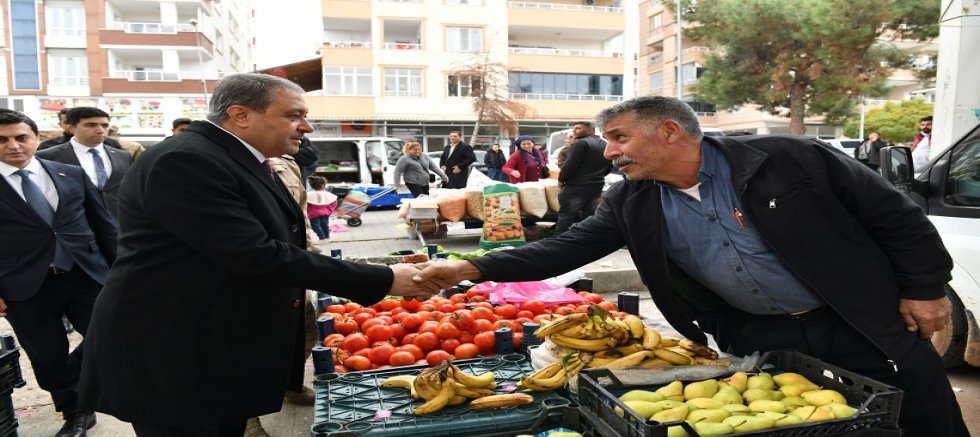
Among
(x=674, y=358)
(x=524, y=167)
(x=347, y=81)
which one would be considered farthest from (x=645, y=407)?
(x=347, y=81)

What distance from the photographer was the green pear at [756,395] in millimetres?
2256

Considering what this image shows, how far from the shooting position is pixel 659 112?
2723mm

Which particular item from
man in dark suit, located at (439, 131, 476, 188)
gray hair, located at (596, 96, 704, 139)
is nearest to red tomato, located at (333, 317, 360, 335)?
gray hair, located at (596, 96, 704, 139)

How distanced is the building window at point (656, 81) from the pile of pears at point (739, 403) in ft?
158

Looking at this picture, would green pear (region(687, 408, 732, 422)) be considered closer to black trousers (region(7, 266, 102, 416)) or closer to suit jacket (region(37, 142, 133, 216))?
black trousers (region(7, 266, 102, 416))

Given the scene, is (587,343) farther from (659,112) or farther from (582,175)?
(582,175)

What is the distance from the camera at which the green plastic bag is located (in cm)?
939

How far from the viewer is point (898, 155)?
4.08m

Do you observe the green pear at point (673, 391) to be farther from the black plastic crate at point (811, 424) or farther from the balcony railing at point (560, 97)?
the balcony railing at point (560, 97)

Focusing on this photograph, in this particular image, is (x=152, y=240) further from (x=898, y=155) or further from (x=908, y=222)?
(x=898, y=155)

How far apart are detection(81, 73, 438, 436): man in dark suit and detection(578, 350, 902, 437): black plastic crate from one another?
1152 millimetres

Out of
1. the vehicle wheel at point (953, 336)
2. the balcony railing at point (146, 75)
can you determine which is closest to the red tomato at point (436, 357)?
the vehicle wheel at point (953, 336)

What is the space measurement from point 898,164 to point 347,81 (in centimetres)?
3644

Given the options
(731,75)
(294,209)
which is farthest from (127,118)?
(294,209)
